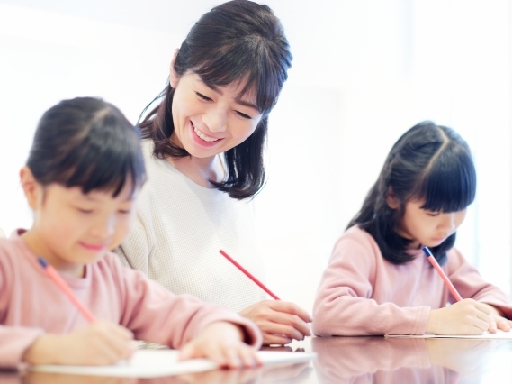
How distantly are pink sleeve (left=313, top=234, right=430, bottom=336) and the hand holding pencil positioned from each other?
0.21 metres

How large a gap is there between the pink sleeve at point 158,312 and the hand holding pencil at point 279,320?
0.22 metres

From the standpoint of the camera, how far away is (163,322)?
990mm

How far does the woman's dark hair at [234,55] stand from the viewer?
4.25ft

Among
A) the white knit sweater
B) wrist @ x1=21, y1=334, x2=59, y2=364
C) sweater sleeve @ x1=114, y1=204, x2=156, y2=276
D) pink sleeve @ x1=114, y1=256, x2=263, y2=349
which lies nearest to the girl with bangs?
the white knit sweater

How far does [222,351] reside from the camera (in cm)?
82

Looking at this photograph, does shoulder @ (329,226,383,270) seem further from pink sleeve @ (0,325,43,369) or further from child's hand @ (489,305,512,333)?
pink sleeve @ (0,325,43,369)

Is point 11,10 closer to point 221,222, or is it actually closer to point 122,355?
point 221,222

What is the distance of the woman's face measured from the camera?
1305 mm

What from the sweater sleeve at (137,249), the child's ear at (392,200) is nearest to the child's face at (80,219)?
the sweater sleeve at (137,249)

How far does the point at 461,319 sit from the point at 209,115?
555mm

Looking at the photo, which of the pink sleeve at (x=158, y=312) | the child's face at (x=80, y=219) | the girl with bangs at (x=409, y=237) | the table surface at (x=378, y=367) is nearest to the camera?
the table surface at (x=378, y=367)

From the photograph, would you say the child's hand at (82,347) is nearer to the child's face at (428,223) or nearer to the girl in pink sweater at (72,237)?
the girl in pink sweater at (72,237)

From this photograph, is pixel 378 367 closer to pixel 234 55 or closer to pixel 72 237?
pixel 72 237

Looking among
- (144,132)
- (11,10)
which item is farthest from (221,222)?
(11,10)
